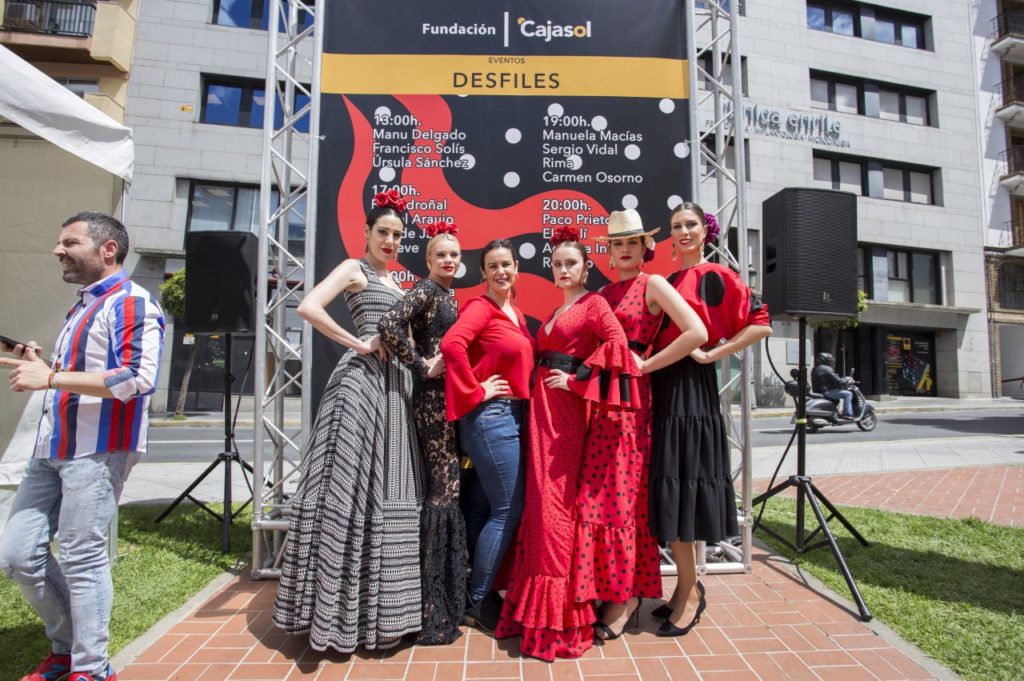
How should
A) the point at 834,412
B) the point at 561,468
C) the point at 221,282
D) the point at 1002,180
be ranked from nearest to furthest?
the point at 561,468, the point at 221,282, the point at 834,412, the point at 1002,180

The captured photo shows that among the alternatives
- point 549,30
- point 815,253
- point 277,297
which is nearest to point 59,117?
point 277,297

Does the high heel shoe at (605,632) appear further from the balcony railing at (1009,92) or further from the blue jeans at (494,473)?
the balcony railing at (1009,92)

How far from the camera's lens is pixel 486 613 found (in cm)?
304

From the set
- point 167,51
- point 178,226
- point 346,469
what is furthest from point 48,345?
point 167,51

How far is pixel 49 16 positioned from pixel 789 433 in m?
22.3

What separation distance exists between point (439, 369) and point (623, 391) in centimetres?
97

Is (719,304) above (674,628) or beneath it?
above

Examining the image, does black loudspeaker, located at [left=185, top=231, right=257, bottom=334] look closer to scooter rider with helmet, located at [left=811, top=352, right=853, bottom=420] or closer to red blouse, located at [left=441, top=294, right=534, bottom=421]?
red blouse, located at [left=441, top=294, right=534, bottom=421]

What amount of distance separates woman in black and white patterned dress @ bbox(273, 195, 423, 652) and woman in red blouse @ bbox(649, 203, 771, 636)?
1.31 metres

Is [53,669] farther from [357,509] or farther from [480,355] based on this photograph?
[480,355]

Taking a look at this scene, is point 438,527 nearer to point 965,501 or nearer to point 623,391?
point 623,391

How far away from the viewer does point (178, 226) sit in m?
15.6

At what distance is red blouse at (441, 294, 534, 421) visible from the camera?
2.81m

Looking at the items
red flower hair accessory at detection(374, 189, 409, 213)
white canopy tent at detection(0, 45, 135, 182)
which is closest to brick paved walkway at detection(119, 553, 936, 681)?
red flower hair accessory at detection(374, 189, 409, 213)
